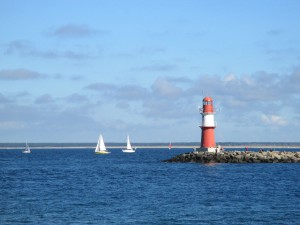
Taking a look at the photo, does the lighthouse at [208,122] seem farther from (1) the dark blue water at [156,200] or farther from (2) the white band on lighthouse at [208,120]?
(1) the dark blue water at [156,200]

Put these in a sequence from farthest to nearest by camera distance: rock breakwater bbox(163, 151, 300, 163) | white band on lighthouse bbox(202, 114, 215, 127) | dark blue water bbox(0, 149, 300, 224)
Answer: rock breakwater bbox(163, 151, 300, 163), white band on lighthouse bbox(202, 114, 215, 127), dark blue water bbox(0, 149, 300, 224)

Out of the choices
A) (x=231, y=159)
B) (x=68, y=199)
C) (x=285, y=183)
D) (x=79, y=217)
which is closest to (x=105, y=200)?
(x=68, y=199)

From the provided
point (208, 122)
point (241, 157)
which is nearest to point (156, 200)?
point (208, 122)

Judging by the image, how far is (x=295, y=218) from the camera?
110ft

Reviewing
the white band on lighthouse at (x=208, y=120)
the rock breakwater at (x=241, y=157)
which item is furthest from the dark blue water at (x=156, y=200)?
the rock breakwater at (x=241, y=157)

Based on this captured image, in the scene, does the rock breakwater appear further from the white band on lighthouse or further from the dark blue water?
the dark blue water

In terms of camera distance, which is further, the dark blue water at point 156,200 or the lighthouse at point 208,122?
the lighthouse at point 208,122

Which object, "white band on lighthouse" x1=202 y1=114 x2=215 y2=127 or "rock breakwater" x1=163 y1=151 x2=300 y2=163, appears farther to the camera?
"rock breakwater" x1=163 y1=151 x2=300 y2=163

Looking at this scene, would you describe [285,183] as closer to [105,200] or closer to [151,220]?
[105,200]

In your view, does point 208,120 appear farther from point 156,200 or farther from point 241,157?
point 156,200

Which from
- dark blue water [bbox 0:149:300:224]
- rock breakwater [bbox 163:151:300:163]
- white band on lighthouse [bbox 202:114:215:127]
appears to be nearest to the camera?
dark blue water [bbox 0:149:300:224]

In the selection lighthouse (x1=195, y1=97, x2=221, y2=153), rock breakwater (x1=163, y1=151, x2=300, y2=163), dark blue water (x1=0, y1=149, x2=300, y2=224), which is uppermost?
lighthouse (x1=195, y1=97, x2=221, y2=153)

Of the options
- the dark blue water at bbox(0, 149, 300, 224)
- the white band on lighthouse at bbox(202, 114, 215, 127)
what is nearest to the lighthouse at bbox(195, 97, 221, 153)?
the white band on lighthouse at bbox(202, 114, 215, 127)

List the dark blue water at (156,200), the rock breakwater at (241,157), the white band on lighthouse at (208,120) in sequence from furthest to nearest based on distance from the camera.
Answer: the rock breakwater at (241,157)
the white band on lighthouse at (208,120)
the dark blue water at (156,200)
